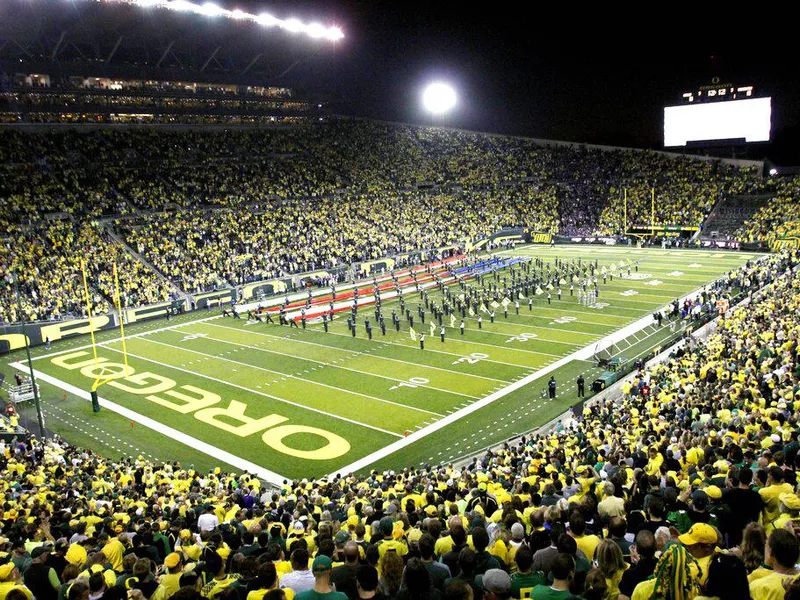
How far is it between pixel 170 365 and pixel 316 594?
21.0 meters

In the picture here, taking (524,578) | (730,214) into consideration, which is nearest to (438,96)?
(730,214)

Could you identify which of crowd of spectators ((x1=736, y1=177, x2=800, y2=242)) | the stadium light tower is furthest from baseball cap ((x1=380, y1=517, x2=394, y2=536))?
the stadium light tower

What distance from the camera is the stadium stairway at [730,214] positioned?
46594 millimetres

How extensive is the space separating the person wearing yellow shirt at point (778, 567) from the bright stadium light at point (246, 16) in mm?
40694

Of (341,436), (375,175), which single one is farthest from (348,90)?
(341,436)

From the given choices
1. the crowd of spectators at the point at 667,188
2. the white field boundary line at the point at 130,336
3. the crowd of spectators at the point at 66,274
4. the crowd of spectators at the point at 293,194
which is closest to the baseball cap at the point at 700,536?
the white field boundary line at the point at 130,336

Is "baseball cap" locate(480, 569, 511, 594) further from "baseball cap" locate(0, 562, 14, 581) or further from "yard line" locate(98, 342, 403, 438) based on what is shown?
"yard line" locate(98, 342, 403, 438)

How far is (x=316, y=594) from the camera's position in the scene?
3.80m

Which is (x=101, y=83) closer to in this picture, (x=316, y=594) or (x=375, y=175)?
(x=375, y=175)

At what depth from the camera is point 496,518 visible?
6367mm

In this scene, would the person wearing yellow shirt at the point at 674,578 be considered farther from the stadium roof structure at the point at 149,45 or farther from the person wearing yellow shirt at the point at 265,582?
the stadium roof structure at the point at 149,45

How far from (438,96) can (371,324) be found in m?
37.0

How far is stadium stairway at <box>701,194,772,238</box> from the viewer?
153 feet

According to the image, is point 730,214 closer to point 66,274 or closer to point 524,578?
point 66,274
